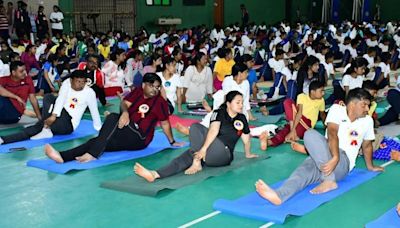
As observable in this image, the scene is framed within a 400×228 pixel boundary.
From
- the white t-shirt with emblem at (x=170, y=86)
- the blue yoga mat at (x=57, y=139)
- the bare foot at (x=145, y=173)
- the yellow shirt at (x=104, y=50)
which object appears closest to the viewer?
the bare foot at (x=145, y=173)

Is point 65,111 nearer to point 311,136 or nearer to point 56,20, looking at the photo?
point 311,136

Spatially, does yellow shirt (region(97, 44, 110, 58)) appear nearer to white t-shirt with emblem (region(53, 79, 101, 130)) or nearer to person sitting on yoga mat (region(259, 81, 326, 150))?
white t-shirt with emblem (region(53, 79, 101, 130))

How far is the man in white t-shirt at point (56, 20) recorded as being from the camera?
1669cm

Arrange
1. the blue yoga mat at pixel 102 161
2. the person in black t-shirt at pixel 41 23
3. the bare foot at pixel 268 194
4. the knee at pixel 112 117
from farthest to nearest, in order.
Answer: the person in black t-shirt at pixel 41 23 → the knee at pixel 112 117 → the blue yoga mat at pixel 102 161 → the bare foot at pixel 268 194

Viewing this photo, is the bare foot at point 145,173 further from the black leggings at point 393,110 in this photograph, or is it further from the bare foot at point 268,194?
the black leggings at point 393,110

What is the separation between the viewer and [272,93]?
9016mm

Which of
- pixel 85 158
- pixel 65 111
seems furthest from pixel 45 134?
pixel 85 158

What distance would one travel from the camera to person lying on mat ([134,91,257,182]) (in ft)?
16.0

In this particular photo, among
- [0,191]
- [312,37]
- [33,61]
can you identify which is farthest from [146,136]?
[312,37]

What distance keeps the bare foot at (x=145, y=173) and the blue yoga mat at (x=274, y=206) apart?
701 millimetres

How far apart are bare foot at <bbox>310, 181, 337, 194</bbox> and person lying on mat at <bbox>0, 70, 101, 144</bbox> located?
295 centimetres

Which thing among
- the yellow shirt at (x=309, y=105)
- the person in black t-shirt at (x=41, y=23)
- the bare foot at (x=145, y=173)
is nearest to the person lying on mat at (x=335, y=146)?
the bare foot at (x=145, y=173)

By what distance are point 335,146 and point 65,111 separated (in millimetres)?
3443

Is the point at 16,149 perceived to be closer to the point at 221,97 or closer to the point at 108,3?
the point at 221,97
